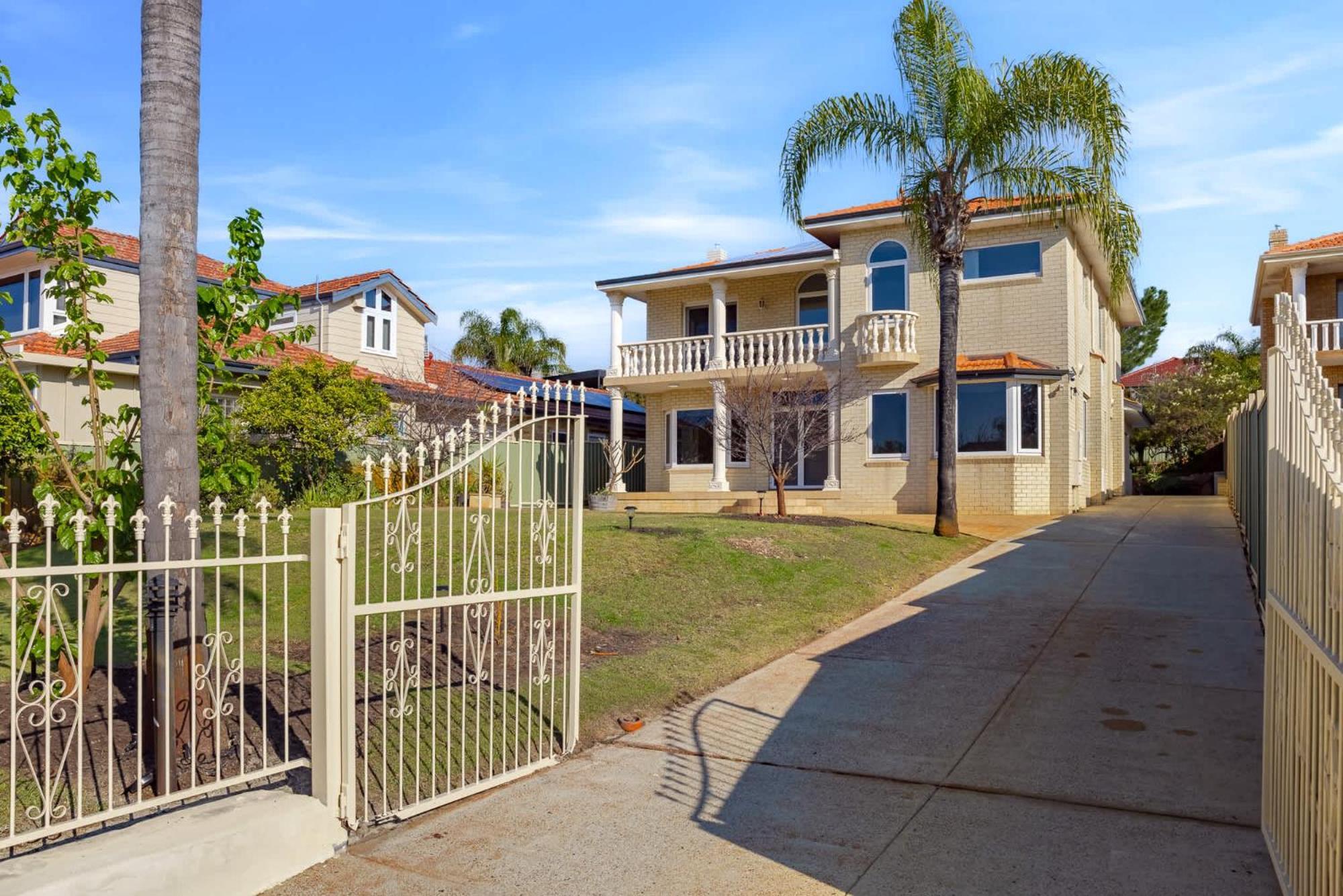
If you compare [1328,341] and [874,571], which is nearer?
[874,571]

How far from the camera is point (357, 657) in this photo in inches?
326

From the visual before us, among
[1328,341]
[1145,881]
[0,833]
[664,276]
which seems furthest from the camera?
[664,276]

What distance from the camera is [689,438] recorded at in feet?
90.6

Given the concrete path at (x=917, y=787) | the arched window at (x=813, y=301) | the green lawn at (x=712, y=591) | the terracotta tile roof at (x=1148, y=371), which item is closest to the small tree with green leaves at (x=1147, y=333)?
the terracotta tile roof at (x=1148, y=371)

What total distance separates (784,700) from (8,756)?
4897mm

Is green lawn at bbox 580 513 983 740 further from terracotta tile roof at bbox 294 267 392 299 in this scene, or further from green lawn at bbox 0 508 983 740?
terracotta tile roof at bbox 294 267 392 299

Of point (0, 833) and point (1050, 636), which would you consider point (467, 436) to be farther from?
point (1050, 636)

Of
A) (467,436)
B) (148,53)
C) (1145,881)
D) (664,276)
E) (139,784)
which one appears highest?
(664,276)

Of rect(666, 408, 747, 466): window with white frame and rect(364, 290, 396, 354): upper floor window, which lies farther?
rect(364, 290, 396, 354): upper floor window

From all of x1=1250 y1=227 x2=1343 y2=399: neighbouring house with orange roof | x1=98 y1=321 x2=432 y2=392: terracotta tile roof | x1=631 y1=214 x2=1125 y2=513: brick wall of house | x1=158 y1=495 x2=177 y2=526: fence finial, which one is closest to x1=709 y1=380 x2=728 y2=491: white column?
x1=631 y1=214 x2=1125 y2=513: brick wall of house

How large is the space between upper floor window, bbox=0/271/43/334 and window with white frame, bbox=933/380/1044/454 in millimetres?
19635

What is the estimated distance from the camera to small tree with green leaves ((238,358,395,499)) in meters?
18.1

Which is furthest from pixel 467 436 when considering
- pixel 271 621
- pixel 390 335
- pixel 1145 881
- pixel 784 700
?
pixel 390 335

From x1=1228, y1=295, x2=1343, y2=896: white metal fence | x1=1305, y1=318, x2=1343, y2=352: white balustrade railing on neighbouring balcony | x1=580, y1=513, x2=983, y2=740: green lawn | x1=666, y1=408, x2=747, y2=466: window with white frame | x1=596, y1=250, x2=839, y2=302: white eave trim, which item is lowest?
x1=580, y1=513, x2=983, y2=740: green lawn
